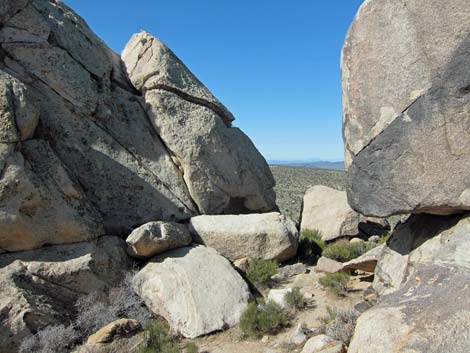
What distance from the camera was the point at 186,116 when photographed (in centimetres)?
1012

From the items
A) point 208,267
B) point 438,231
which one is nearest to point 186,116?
point 208,267

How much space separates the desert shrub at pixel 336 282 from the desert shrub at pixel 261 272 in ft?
3.28

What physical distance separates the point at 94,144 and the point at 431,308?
7.45 meters

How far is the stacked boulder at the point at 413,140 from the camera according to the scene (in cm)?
421

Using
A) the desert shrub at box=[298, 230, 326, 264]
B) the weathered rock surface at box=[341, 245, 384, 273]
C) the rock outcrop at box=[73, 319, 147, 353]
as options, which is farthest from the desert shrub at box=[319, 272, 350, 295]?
the rock outcrop at box=[73, 319, 147, 353]

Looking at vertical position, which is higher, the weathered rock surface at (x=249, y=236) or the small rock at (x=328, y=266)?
the weathered rock surface at (x=249, y=236)

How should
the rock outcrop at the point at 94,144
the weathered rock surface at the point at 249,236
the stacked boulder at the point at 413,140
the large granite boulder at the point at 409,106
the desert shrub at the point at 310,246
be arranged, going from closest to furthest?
the stacked boulder at the point at 413,140 → the large granite boulder at the point at 409,106 → the rock outcrop at the point at 94,144 → the weathered rock surface at the point at 249,236 → the desert shrub at the point at 310,246

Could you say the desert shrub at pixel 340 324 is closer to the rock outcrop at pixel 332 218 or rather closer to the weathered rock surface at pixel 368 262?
the weathered rock surface at pixel 368 262

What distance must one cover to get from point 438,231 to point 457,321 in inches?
82.7

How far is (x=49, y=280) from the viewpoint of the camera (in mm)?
6598

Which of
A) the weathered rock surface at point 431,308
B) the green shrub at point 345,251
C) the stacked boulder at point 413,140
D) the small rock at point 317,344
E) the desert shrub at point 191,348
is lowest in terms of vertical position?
the desert shrub at point 191,348

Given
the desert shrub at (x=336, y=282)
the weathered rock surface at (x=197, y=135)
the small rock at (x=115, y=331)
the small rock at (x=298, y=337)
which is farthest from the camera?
the weathered rock surface at (x=197, y=135)

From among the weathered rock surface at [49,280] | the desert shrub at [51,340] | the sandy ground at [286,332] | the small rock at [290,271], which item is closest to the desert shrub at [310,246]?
the small rock at [290,271]

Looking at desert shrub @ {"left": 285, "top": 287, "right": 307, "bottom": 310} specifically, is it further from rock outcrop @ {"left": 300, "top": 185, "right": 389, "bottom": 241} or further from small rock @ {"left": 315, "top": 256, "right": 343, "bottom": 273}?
rock outcrop @ {"left": 300, "top": 185, "right": 389, "bottom": 241}
